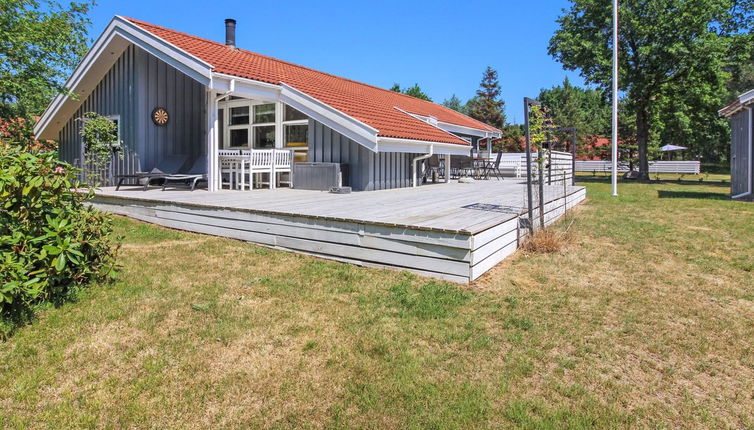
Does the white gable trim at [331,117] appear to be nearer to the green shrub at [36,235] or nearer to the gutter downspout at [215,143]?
the gutter downspout at [215,143]

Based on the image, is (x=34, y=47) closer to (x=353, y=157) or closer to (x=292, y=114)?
(x=292, y=114)

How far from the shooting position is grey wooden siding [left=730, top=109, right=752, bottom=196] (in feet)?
37.2

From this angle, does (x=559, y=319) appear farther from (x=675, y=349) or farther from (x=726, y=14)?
(x=726, y=14)

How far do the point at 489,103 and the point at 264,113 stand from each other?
41.9 m

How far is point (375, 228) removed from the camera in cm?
465

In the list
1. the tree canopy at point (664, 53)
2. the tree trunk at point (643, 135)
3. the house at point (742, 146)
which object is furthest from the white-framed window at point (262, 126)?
the tree trunk at point (643, 135)

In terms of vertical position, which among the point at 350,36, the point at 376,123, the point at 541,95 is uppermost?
the point at 541,95

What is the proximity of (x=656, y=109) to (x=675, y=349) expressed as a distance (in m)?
21.6

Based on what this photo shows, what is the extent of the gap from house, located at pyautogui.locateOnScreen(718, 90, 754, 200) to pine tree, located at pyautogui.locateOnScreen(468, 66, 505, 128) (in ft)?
118

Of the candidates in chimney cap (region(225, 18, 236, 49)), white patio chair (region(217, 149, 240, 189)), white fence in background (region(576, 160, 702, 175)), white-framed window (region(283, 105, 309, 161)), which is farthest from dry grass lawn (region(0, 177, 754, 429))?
white fence in background (region(576, 160, 702, 175))

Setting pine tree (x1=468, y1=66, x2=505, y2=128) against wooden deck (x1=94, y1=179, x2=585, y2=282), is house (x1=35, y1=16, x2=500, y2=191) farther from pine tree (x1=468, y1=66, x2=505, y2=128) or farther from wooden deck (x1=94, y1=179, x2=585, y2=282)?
pine tree (x1=468, y1=66, x2=505, y2=128)

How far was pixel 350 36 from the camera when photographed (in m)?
26.4

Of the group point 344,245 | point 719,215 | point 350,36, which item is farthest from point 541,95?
point 344,245

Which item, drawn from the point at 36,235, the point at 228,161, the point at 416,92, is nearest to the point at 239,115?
the point at 228,161
